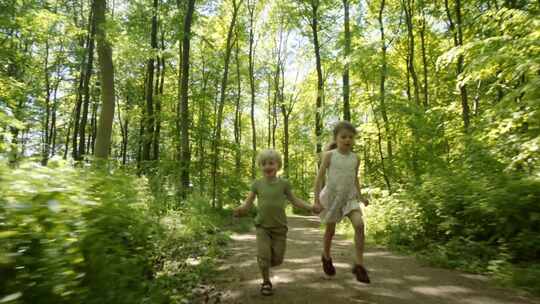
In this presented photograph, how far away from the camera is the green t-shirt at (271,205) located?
4.63m

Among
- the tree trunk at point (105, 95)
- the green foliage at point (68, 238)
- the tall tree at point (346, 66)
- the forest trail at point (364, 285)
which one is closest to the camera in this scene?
the green foliage at point (68, 238)

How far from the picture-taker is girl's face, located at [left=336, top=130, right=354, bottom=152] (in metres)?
5.08

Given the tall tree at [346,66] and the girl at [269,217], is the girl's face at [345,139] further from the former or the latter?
the tall tree at [346,66]

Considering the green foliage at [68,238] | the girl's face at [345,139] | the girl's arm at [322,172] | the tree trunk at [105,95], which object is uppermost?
the tree trunk at [105,95]

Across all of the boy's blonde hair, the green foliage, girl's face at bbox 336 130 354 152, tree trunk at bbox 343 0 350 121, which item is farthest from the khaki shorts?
tree trunk at bbox 343 0 350 121

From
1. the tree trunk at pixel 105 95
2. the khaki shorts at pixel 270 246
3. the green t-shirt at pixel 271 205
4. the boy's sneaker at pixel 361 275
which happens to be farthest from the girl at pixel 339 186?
the tree trunk at pixel 105 95

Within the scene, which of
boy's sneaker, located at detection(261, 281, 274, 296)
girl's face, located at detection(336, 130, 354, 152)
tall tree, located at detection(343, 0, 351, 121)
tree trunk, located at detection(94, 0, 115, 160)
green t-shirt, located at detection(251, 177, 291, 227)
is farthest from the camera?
tall tree, located at detection(343, 0, 351, 121)

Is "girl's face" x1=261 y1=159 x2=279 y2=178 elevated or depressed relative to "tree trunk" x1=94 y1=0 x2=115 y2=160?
depressed

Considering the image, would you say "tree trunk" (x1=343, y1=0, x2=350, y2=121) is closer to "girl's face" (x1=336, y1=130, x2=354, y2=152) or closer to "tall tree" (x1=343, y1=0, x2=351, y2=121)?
"tall tree" (x1=343, y1=0, x2=351, y2=121)

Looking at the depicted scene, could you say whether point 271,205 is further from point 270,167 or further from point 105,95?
point 105,95

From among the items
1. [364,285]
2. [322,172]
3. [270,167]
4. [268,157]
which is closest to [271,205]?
[270,167]

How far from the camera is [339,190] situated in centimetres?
509

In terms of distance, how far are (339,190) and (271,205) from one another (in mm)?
1054

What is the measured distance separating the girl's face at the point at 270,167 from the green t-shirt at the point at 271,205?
0.41 ft
